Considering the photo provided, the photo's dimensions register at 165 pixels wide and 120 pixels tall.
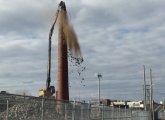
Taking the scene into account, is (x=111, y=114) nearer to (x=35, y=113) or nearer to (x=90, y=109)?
(x=90, y=109)

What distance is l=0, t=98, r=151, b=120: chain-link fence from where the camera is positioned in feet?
65.3

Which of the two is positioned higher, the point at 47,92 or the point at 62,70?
the point at 62,70

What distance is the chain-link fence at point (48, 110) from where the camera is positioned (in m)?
19.9

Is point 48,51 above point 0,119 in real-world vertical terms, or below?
above

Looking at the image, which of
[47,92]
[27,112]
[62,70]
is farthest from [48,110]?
[62,70]

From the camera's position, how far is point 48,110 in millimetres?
23609

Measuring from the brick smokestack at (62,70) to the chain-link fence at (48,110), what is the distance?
10.9m

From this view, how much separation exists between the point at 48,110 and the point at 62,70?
25039mm

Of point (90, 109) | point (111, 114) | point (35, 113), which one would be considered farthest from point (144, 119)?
point (35, 113)

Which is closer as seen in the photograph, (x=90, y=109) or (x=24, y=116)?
(x=24, y=116)

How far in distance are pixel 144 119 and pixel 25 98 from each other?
40.3 metres

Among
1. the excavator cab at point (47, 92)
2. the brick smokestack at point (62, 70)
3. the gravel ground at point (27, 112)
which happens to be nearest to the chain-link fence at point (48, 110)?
the gravel ground at point (27, 112)

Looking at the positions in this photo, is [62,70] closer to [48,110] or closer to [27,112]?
[48,110]

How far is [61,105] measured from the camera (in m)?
26.1
